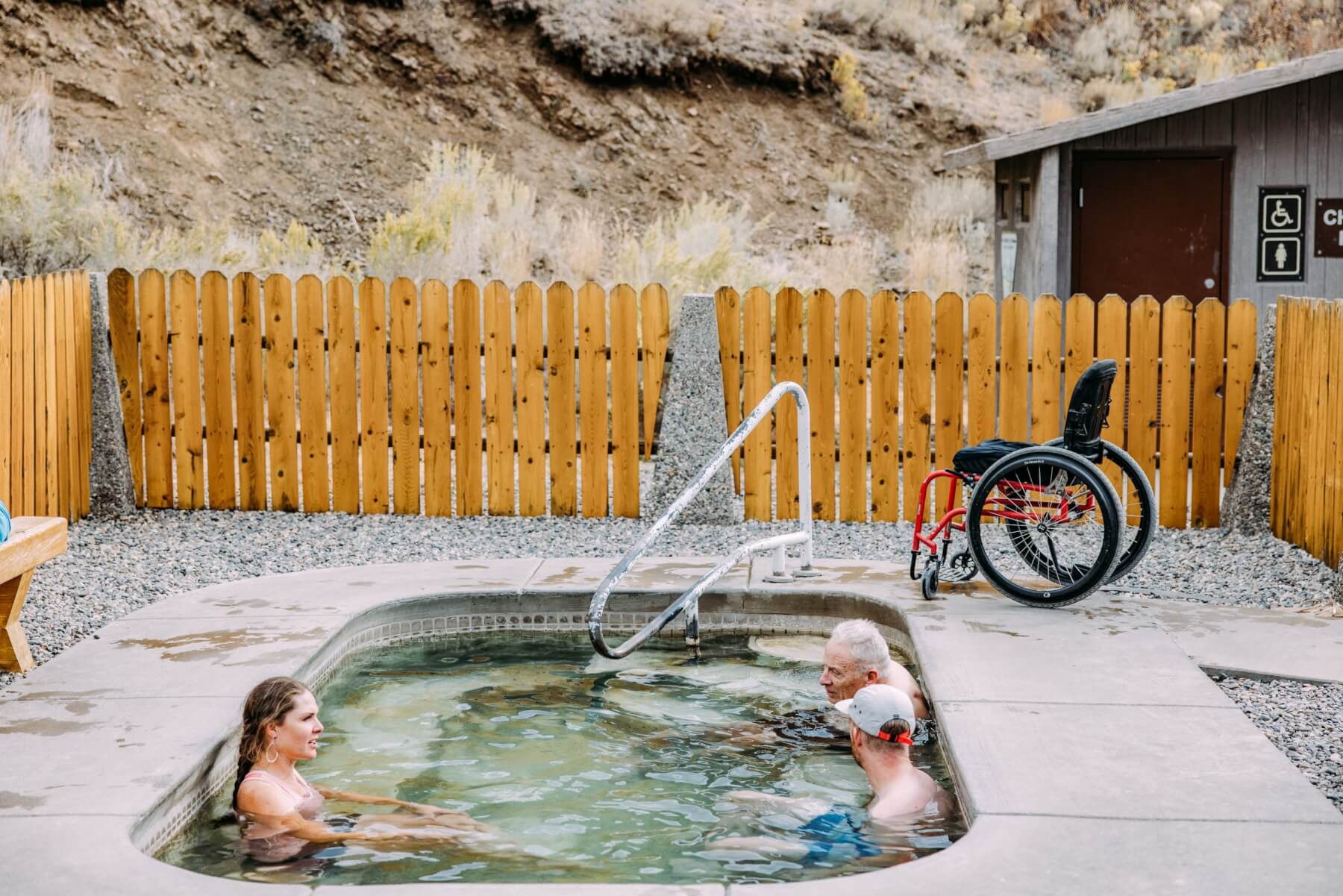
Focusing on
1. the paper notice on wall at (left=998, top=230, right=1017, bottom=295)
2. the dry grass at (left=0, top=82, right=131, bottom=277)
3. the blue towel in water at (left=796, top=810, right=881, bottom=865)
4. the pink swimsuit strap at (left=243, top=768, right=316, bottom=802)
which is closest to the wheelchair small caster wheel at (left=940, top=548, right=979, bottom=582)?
the blue towel in water at (left=796, top=810, right=881, bottom=865)

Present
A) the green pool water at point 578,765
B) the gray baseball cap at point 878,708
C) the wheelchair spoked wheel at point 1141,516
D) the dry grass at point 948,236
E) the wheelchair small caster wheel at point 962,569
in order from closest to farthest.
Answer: the green pool water at point 578,765, the gray baseball cap at point 878,708, the wheelchair spoked wheel at point 1141,516, the wheelchair small caster wheel at point 962,569, the dry grass at point 948,236

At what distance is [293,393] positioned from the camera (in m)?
10.6

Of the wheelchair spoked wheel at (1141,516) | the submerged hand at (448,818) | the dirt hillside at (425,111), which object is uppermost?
the dirt hillside at (425,111)

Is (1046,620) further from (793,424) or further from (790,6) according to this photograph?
(790,6)

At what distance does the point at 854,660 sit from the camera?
18.7 feet

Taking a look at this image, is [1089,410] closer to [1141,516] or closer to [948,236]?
[1141,516]

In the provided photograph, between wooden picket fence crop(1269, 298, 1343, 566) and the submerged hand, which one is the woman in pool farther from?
wooden picket fence crop(1269, 298, 1343, 566)

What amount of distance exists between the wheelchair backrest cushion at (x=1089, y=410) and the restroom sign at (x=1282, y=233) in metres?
6.89

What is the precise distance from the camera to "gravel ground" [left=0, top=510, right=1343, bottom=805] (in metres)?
8.05

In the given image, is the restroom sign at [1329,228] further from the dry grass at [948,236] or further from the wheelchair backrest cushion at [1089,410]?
the dry grass at [948,236]

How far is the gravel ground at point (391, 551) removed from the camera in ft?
26.4

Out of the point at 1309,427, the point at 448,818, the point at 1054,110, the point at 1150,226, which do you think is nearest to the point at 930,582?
the point at 1309,427

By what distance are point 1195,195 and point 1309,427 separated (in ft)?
16.5

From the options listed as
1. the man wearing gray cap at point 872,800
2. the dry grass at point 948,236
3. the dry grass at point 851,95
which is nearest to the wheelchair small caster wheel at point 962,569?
the man wearing gray cap at point 872,800
